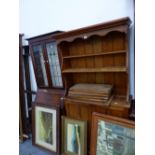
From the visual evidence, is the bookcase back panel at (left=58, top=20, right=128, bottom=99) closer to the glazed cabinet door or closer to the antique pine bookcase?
the antique pine bookcase

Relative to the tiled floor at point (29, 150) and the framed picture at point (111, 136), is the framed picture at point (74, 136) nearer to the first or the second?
the framed picture at point (111, 136)

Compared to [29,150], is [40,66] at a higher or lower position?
higher

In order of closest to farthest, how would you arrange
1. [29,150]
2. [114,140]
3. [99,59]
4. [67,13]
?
[114,140] → [99,59] → [67,13] → [29,150]

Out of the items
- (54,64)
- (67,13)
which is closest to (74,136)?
(54,64)

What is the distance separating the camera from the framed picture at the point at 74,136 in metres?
2.27

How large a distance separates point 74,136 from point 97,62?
40.1 inches

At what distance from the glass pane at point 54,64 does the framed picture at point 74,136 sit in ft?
1.91

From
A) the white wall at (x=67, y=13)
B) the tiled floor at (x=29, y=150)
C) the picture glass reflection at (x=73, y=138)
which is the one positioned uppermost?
the white wall at (x=67, y=13)

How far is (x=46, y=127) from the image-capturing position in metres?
2.70

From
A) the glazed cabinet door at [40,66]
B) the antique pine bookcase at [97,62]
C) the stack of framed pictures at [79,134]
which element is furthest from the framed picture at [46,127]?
the glazed cabinet door at [40,66]

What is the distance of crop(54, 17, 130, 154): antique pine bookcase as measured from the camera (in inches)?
76.5

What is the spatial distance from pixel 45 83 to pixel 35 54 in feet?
1.67

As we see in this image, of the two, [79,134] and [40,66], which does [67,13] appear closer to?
[40,66]
